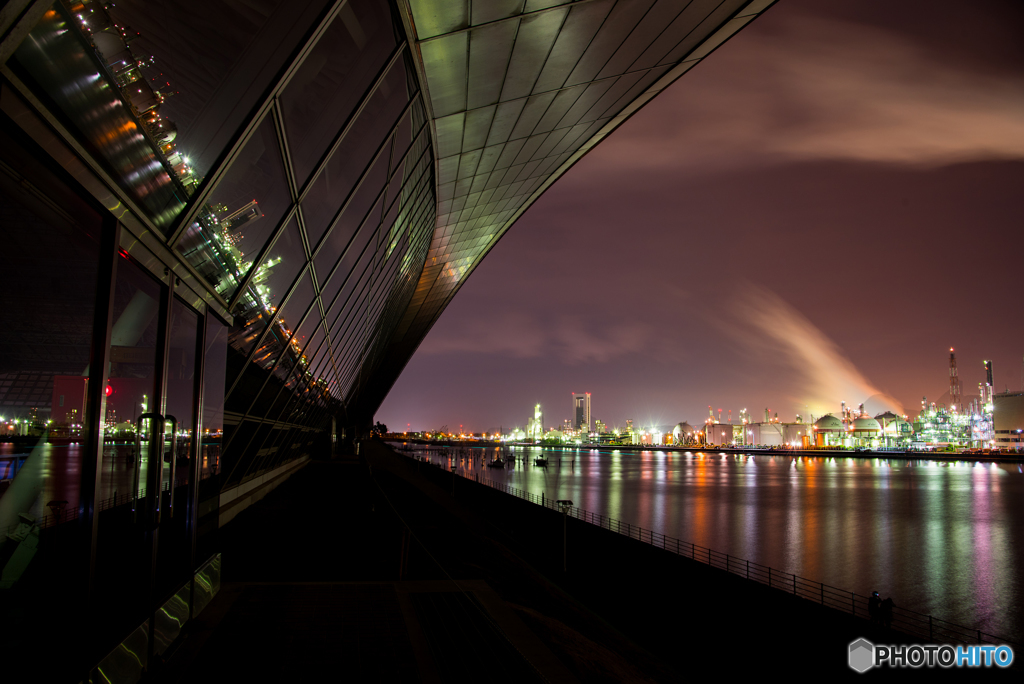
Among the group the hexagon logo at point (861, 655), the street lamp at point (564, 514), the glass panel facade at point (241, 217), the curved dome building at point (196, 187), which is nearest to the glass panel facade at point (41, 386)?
the curved dome building at point (196, 187)

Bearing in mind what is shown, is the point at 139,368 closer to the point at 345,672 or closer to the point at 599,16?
the point at 345,672

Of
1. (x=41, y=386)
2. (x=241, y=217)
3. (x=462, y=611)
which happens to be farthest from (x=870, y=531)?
(x=41, y=386)

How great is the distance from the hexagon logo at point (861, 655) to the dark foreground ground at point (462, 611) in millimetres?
220

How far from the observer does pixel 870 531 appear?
41.9 m

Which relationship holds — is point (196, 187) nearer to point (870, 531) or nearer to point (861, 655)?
point (861, 655)

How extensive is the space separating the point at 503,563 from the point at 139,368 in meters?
12.4

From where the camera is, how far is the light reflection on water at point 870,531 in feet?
87.6

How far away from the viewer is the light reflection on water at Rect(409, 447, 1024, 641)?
2669 centimetres

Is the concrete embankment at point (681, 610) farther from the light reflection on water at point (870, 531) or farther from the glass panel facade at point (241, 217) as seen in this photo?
the light reflection on water at point (870, 531)

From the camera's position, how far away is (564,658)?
7.80 m

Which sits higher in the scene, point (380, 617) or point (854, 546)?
point (380, 617)

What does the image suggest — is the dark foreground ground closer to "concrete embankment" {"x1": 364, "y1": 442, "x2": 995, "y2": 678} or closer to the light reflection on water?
"concrete embankment" {"x1": 364, "y1": 442, "x2": 995, "y2": 678}

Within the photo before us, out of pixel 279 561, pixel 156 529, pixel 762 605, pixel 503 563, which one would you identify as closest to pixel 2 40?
pixel 156 529

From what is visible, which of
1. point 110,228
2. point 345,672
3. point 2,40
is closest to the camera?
point 2,40
